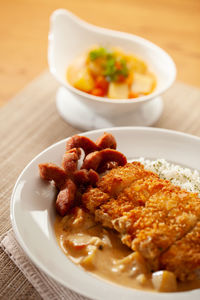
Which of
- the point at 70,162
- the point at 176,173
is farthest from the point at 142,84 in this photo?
the point at 70,162

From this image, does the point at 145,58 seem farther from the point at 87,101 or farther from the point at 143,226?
the point at 143,226

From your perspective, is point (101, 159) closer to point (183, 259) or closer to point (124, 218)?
point (124, 218)

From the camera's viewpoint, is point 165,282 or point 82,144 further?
point 82,144

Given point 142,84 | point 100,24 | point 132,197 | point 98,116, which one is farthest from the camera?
point 100,24

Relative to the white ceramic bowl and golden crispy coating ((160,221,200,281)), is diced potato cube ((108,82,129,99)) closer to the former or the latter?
the white ceramic bowl

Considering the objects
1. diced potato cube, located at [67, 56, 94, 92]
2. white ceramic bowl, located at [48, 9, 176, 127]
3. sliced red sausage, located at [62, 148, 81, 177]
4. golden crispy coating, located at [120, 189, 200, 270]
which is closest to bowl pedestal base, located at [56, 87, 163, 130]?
white ceramic bowl, located at [48, 9, 176, 127]

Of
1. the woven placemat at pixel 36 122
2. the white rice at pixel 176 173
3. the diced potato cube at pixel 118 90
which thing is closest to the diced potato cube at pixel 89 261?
the woven placemat at pixel 36 122

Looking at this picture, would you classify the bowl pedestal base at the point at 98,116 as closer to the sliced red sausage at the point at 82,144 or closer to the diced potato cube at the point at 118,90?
the diced potato cube at the point at 118,90
